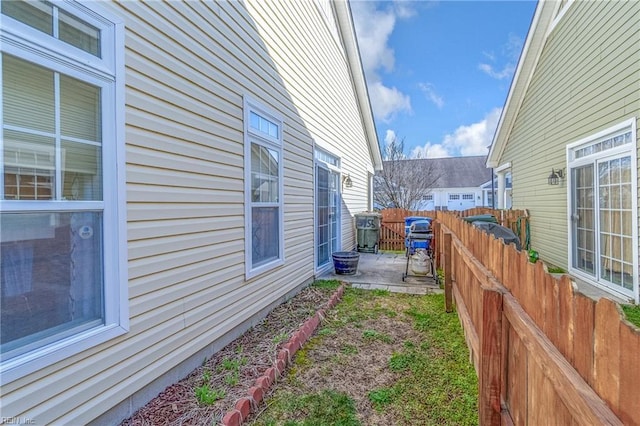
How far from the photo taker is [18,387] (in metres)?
1.53

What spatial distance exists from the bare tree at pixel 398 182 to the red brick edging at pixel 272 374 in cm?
1546

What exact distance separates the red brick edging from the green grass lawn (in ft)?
0.25

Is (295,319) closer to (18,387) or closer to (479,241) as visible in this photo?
(479,241)

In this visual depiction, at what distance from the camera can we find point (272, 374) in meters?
2.68

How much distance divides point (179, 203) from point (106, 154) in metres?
0.71

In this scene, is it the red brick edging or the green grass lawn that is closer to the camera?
the red brick edging

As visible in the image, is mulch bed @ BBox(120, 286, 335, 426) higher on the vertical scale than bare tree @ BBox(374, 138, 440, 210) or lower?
lower

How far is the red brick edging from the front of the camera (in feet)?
7.09

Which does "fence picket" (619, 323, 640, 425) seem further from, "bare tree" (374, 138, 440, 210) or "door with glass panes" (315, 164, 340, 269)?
"bare tree" (374, 138, 440, 210)

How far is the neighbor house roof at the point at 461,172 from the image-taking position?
30.1 meters

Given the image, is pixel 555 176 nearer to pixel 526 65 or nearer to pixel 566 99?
pixel 566 99

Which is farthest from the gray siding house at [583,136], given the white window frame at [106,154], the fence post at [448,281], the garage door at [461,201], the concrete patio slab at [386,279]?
the garage door at [461,201]

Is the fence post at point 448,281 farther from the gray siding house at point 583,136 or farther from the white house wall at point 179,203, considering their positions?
the gray siding house at point 583,136

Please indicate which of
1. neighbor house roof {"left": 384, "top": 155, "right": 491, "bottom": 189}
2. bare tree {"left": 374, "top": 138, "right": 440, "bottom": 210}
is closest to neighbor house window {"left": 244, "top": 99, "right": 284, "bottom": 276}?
bare tree {"left": 374, "top": 138, "right": 440, "bottom": 210}
